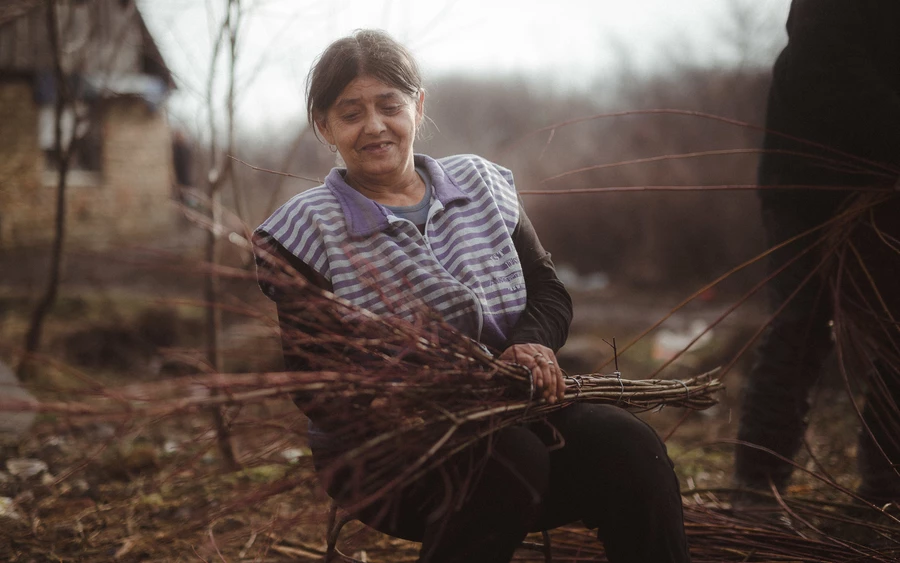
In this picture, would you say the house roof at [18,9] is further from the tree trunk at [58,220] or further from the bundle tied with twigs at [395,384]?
the bundle tied with twigs at [395,384]

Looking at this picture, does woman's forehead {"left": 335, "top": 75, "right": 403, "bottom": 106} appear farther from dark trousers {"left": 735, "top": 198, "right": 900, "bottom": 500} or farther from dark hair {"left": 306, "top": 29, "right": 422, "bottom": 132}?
dark trousers {"left": 735, "top": 198, "right": 900, "bottom": 500}

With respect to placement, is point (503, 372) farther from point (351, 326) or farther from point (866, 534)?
point (866, 534)

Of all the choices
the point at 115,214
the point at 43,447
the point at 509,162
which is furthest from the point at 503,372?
the point at 115,214

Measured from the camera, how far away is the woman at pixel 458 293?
5.24 feet

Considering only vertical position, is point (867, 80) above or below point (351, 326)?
above

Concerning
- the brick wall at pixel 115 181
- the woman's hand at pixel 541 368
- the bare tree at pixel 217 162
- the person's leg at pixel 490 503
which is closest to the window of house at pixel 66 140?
the brick wall at pixel 115 181

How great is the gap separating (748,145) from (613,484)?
923cm

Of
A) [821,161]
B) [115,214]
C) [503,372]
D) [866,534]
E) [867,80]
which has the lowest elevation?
[115,214]

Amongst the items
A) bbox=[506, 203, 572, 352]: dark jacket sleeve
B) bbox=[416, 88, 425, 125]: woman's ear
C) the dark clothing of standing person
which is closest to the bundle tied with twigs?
bbox=[506, 203, 572, 352]: dark jacket sleeve

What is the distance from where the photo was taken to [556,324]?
1.90 metres

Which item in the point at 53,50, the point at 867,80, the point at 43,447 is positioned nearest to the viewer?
the point at 867,80

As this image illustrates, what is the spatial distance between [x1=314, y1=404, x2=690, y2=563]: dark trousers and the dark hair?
0.88m

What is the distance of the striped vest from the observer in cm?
178

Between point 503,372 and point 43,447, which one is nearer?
point 503,372
